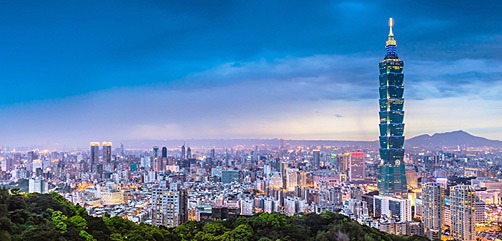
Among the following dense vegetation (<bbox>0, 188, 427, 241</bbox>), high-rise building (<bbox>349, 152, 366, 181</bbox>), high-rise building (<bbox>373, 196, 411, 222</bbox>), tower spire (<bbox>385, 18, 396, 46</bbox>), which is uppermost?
tower spire (<bbox>385, 18, 396, 46</bbox>)

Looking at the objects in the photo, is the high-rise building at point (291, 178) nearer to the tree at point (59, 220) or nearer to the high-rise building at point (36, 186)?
the high-rise building at point (36, 186)

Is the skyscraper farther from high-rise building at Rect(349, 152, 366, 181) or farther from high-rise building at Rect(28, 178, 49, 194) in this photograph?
high-rise building at Rect(28, 178, 49, 194)

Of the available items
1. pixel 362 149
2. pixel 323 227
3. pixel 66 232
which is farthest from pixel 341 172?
pixel 66 232

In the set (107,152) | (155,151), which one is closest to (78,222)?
(107,152)

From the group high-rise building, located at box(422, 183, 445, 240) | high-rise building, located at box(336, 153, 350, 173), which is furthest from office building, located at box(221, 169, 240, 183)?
high-rise building, located at box(422, 183, 445, 240)

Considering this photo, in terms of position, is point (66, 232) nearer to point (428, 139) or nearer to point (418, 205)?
point (418, 205)

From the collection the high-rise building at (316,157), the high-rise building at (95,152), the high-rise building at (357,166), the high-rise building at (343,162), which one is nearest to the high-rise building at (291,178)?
the high-rise building at (357,166)
